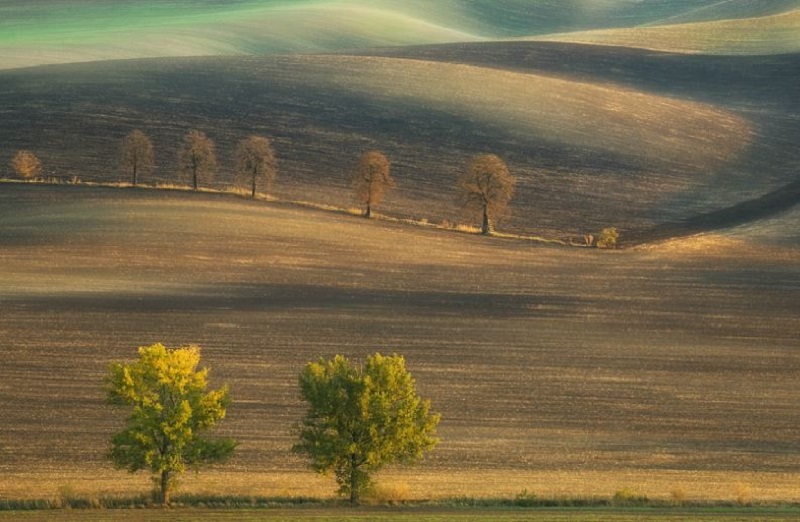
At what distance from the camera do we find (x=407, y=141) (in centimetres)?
9675

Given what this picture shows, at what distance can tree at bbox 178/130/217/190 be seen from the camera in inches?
3204

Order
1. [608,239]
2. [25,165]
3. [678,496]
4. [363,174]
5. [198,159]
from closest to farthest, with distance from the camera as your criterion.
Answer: [678,496] < [608,239] < [363,174] < [198,159] < [25,165]

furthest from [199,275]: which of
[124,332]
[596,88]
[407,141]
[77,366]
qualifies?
[596,88]

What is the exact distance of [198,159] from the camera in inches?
3226

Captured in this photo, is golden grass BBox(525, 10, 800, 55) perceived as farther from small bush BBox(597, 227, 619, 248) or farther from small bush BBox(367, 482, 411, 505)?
small bush BBox(367, 482, 411, 505)

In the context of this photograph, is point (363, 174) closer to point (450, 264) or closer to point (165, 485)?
point (450, 264)

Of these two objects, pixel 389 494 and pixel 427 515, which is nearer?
pixel 427 515

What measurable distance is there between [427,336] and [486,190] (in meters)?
28.1

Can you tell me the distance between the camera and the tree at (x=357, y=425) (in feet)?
105

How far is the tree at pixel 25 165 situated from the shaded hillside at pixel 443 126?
96cm

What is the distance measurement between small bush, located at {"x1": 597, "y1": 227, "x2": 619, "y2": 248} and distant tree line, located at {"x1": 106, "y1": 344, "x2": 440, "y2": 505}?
43883 mm

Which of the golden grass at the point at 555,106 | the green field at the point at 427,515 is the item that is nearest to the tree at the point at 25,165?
the golden grass at the point at 555,106

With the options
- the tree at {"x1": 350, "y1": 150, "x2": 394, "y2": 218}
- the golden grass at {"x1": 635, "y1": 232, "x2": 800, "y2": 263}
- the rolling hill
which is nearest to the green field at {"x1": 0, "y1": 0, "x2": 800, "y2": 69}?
the rolling hill

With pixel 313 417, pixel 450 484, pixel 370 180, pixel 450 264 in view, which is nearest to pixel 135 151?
pixel 370 180
